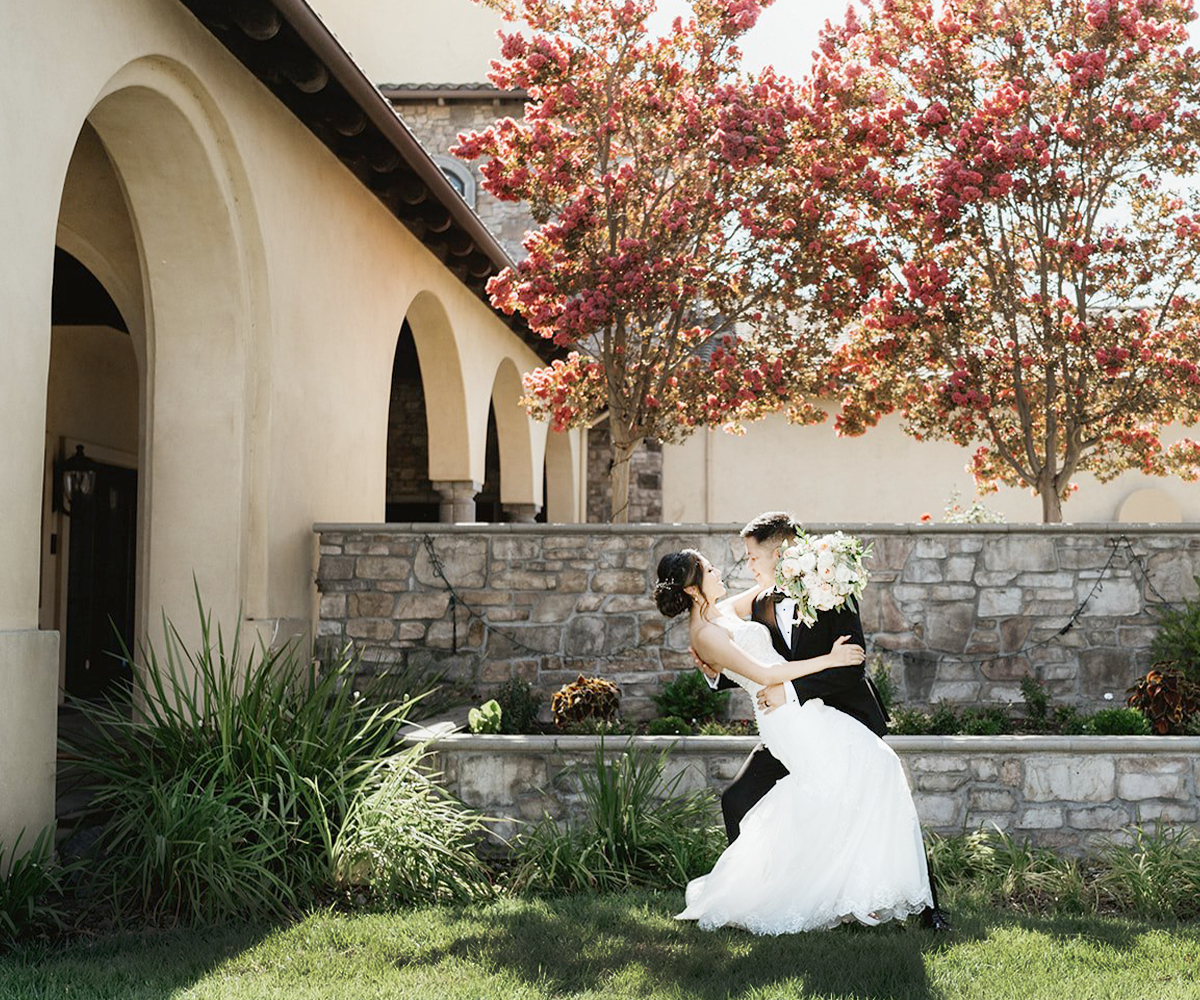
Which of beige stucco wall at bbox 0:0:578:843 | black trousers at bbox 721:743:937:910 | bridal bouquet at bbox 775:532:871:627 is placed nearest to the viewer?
bridal bouquet at bbox 775:532:871:627

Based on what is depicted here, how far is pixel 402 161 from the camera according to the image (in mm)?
9125

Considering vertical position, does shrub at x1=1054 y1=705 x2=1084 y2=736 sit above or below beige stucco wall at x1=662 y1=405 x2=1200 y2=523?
below

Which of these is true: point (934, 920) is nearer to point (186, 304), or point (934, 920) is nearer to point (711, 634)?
point (711, 634)

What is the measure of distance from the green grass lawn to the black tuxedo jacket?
884mm

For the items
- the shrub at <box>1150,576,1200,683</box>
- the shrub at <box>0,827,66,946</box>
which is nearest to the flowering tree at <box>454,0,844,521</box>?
the shrub at <box>1150,576,1200,683</box>

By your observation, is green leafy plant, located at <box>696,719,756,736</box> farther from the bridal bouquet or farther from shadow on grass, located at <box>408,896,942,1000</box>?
the bridal bouquet

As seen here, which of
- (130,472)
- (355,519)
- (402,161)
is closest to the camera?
(402,161)

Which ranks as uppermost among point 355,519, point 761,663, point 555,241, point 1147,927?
point 555,241

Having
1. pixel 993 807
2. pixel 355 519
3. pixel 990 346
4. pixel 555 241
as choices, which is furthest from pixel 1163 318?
pixel 355 519

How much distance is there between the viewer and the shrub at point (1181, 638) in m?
7.71

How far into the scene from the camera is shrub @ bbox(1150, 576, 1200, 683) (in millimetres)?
7707

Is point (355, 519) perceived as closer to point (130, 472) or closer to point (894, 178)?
point (130, 472)

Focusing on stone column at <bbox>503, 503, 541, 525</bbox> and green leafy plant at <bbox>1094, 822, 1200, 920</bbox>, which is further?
stone column at <bbox>503, 503, 541, 525</bbox>

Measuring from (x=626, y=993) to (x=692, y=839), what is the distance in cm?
170
